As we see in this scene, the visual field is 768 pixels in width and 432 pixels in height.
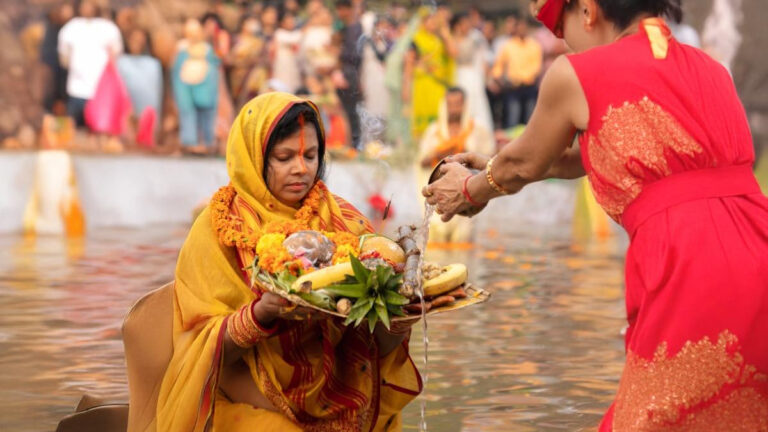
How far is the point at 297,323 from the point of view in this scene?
12.4ft

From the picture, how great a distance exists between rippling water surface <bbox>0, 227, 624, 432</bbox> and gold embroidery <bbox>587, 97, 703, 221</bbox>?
8.24 ft

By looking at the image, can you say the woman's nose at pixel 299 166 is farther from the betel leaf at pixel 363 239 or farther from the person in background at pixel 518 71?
the person in background at pixel 518 71

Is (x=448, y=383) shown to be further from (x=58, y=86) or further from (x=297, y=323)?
(x=58, y=86)

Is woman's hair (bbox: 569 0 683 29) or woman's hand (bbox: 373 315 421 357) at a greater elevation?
woman's hair (bbox: 569 0 683 29)

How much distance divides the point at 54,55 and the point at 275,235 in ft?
46.7

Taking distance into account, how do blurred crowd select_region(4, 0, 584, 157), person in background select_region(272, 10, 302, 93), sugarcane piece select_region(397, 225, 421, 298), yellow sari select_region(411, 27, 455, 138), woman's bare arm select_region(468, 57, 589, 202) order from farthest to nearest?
yellow sari select_region(411, 27, 455, 138) < person in background select_region(272, 10, 302, 93) < blurred crowd select_region(4, 0, 584, 157) < sugarcane piece select_region(397, 225, 421, 298) < woman's bare arm select_region(468, 57, 589, 202)

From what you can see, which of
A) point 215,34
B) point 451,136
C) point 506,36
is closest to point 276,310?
point 451,136

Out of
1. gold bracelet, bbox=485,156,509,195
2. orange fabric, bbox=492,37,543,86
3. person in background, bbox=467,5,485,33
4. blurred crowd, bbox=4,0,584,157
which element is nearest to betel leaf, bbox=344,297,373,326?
gold bracelet, bbox=485,156,509,195

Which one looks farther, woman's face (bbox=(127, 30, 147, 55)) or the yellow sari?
the yellow sari

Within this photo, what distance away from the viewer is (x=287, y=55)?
18.5m

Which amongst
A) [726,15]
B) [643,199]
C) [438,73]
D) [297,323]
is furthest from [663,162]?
[726,15]

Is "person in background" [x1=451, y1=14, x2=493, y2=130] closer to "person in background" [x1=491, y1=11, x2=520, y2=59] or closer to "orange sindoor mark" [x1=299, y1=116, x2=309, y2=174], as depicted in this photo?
"person in background" [x1=491, y1=11, x2=520, y2=59]

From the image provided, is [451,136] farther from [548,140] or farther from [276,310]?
[548,140]

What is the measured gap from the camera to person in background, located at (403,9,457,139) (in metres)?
18.6
